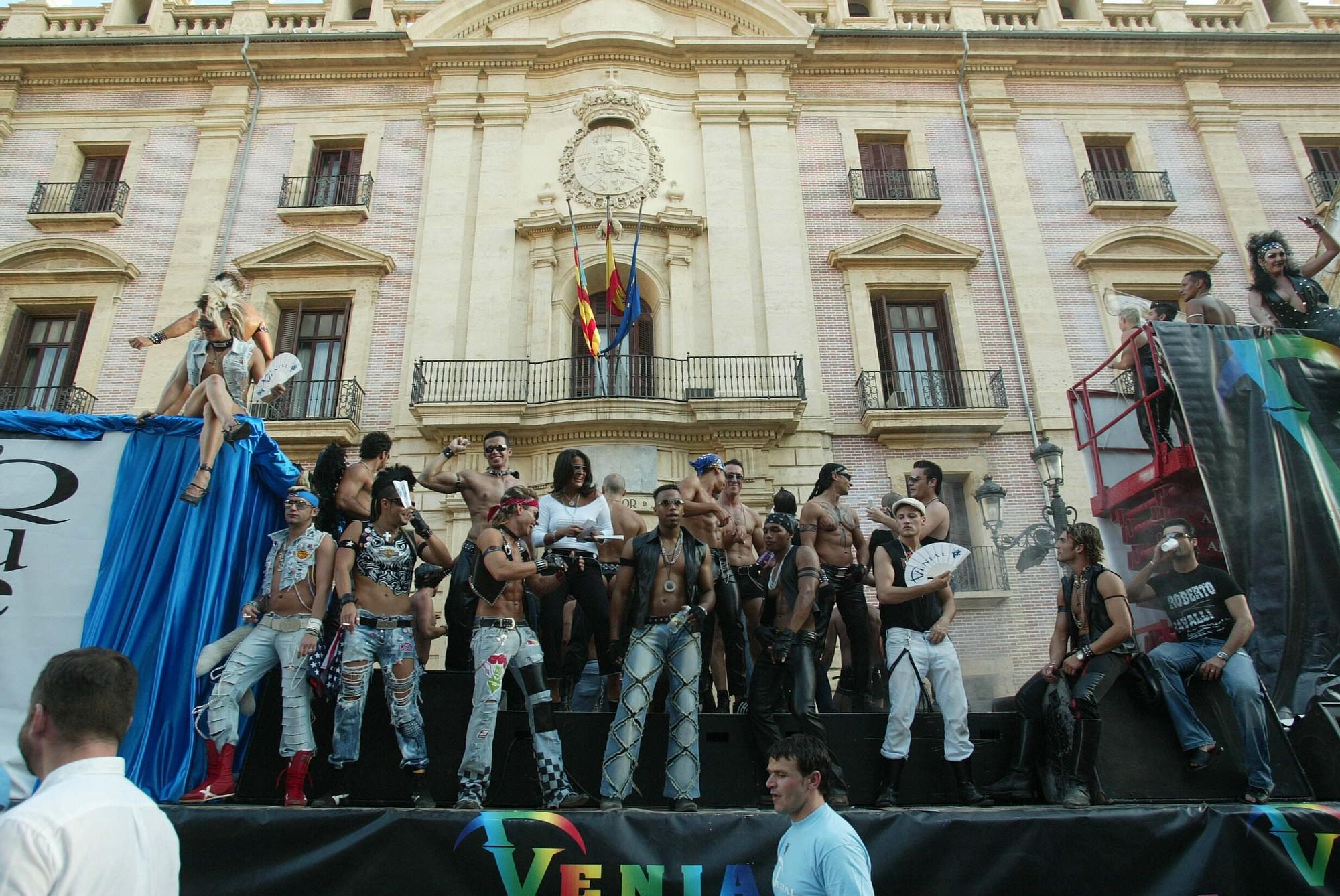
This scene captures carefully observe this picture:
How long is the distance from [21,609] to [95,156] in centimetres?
1457

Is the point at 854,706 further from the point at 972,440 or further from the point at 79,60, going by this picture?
the point at 79,60

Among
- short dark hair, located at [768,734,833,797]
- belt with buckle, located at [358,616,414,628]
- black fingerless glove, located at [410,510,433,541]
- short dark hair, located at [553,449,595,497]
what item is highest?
short dark hair, located at [553,449,595,497]

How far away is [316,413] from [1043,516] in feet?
38.4

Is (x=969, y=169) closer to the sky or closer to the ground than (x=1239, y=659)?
closer to the sky

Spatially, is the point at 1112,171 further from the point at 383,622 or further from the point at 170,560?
the point at 170,560

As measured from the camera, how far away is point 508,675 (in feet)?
17.5

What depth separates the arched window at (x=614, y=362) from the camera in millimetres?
13172

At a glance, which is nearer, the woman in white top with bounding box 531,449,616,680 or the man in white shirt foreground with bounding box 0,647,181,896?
the man in white shirt foreground with bounding box 0,647,181,896

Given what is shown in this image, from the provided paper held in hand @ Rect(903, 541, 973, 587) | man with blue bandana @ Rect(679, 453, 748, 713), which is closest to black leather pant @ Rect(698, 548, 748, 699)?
man with blue bandana @ Rect(679, 453, 748, 713)

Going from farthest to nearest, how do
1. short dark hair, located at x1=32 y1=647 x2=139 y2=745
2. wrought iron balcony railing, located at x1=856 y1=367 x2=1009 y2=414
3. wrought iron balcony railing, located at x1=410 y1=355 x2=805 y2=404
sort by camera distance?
1. wrought iron balcony railing, located at x1=856 y1=367 x2=1009 y2=414
2. wrought iron balcony railing, located at x1=410 y1=355 x2=805 y2=404
3. short dark hair, located at x1=32 y1=647 x2=139 y2=745

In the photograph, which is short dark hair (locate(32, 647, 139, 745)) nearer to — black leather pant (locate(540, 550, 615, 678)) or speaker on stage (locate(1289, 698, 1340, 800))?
black leather pant (locate(540, 550, 615, 678))

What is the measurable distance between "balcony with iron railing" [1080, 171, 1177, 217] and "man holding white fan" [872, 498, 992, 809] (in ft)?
40.3

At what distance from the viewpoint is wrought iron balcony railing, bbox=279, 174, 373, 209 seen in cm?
1479

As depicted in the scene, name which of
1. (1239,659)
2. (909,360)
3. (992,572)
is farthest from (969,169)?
(1239,659)
